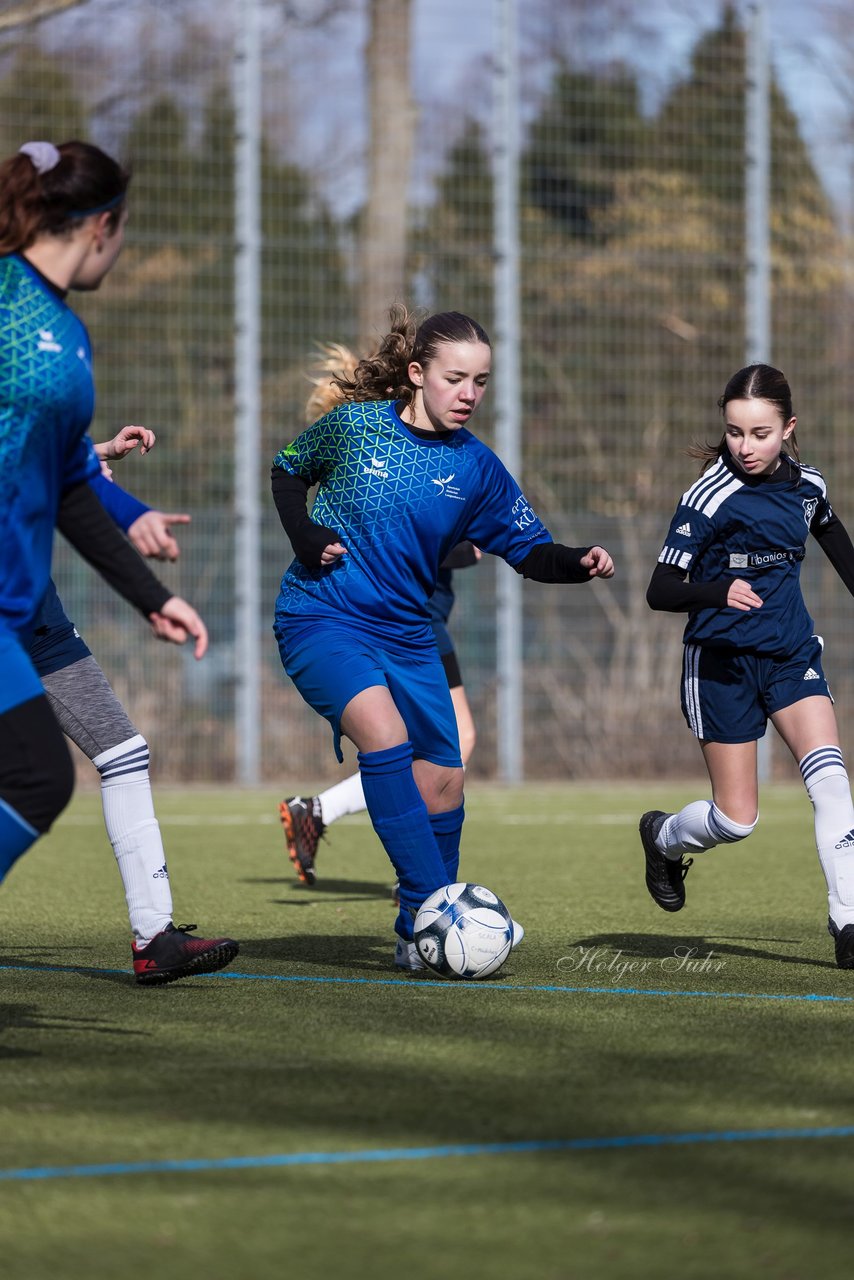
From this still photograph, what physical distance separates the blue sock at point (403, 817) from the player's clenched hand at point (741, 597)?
982 millimetres

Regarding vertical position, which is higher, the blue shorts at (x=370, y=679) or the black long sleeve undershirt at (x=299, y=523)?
the black long sleeve undershirt at (x=299, y=523)

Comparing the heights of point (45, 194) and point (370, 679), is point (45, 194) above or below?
above

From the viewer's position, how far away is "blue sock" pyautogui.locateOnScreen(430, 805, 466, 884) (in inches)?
234

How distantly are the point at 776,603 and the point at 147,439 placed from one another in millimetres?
1947

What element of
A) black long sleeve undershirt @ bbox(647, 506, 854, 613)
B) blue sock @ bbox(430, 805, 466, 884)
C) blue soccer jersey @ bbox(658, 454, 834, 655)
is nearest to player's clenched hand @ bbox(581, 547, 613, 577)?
black long sleeve undershirt @ bbox(647, 506, 854, 613)

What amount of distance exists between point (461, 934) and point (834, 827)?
3.86 feet

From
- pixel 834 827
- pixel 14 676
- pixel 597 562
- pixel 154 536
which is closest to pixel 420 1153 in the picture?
pixel 14 676

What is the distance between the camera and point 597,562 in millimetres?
5555

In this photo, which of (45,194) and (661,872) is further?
(661,872)

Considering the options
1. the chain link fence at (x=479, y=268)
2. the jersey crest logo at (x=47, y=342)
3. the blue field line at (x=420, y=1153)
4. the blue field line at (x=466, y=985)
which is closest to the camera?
the blue field line at (x=420, y=1153)

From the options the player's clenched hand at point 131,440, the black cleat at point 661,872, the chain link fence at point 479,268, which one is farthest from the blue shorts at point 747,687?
the chain link fence at point 479,268

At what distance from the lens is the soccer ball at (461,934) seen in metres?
5.43

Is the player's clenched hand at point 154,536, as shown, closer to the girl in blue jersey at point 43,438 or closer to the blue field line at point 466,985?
the girl in blue jersey at point 43,438

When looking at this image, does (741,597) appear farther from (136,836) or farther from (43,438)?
(43,438)
